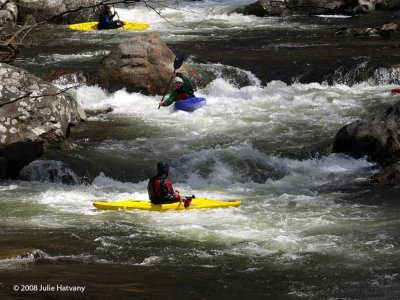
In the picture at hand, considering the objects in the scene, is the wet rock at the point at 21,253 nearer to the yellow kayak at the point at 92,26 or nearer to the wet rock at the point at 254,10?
the yellow kayak at the point at 92,26

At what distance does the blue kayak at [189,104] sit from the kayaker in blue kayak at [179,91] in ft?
0.31

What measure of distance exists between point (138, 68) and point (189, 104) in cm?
158

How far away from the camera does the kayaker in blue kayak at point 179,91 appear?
13.7 meters

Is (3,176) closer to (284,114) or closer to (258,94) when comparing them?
(284,114)

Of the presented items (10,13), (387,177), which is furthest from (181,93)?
(10,13)

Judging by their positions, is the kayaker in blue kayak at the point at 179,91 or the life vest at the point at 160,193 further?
the kayaker in blue kayak at the point at 179,91

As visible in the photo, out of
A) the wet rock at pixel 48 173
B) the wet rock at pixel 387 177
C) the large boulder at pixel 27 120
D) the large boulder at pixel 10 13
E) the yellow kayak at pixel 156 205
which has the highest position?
the large boulder at pixel 10 13

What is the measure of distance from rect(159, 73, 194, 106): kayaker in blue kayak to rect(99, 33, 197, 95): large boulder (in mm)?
1062

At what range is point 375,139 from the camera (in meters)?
10.9

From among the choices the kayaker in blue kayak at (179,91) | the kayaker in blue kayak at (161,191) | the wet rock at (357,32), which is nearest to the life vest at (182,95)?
the kayaker in blue kayak at (179,91)

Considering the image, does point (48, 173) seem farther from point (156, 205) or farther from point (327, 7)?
point (327, 7)

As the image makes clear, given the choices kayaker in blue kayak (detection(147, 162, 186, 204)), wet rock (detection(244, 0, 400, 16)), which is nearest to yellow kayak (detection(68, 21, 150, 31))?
wet rock (detection(244, 0, 400, 16))

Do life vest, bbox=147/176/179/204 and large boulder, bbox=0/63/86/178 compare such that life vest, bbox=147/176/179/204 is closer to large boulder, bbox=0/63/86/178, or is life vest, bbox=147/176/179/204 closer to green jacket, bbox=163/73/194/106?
large boulder, bbox=0/63/86/178

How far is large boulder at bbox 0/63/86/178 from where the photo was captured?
10000 mm
